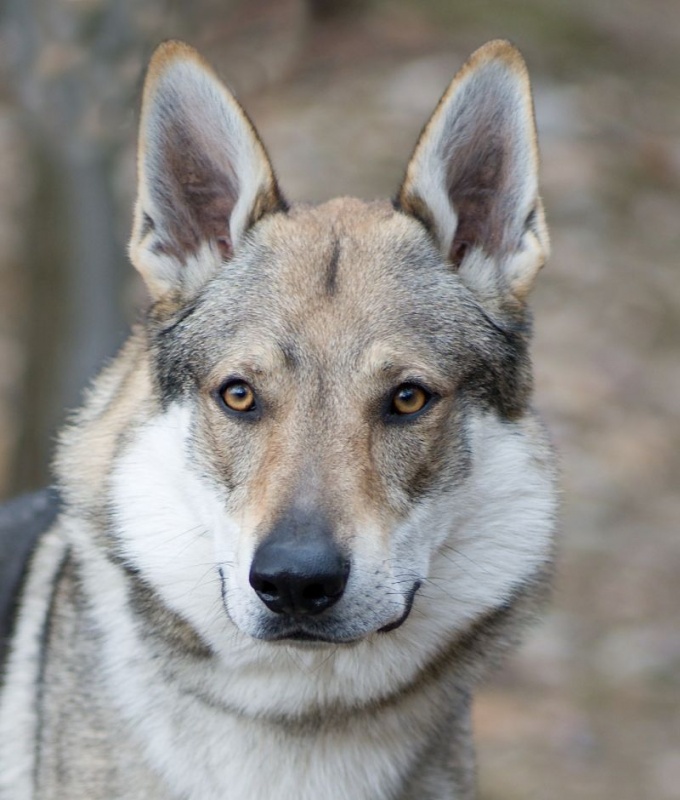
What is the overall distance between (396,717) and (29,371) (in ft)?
14.2

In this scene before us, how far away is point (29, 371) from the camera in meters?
7.60

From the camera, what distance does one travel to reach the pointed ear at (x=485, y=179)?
3871 millimetres

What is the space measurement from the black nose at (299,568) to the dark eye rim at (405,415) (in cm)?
47

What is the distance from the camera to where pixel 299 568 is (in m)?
3.27

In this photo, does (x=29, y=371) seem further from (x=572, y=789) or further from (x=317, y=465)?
(x=317, y=465)

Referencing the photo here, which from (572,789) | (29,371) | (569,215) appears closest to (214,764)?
(572,789)

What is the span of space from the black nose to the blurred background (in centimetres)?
242

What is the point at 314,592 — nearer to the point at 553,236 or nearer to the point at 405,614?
the point at 405,614

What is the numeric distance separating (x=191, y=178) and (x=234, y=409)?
0.86m

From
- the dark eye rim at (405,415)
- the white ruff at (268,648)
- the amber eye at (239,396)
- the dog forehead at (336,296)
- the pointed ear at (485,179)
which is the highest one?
the pointed ear at (485,179)

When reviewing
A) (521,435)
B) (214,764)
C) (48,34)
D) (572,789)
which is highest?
(48,34)

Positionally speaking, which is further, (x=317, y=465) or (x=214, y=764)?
(x=214, y=764)

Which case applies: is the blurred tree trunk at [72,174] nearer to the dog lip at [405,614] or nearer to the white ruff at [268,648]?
the white ruff at [268,648]

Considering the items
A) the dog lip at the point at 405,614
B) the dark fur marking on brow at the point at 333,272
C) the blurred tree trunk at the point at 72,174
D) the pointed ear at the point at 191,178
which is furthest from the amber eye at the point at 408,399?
the blurred tree trunk at the point at 72,174
